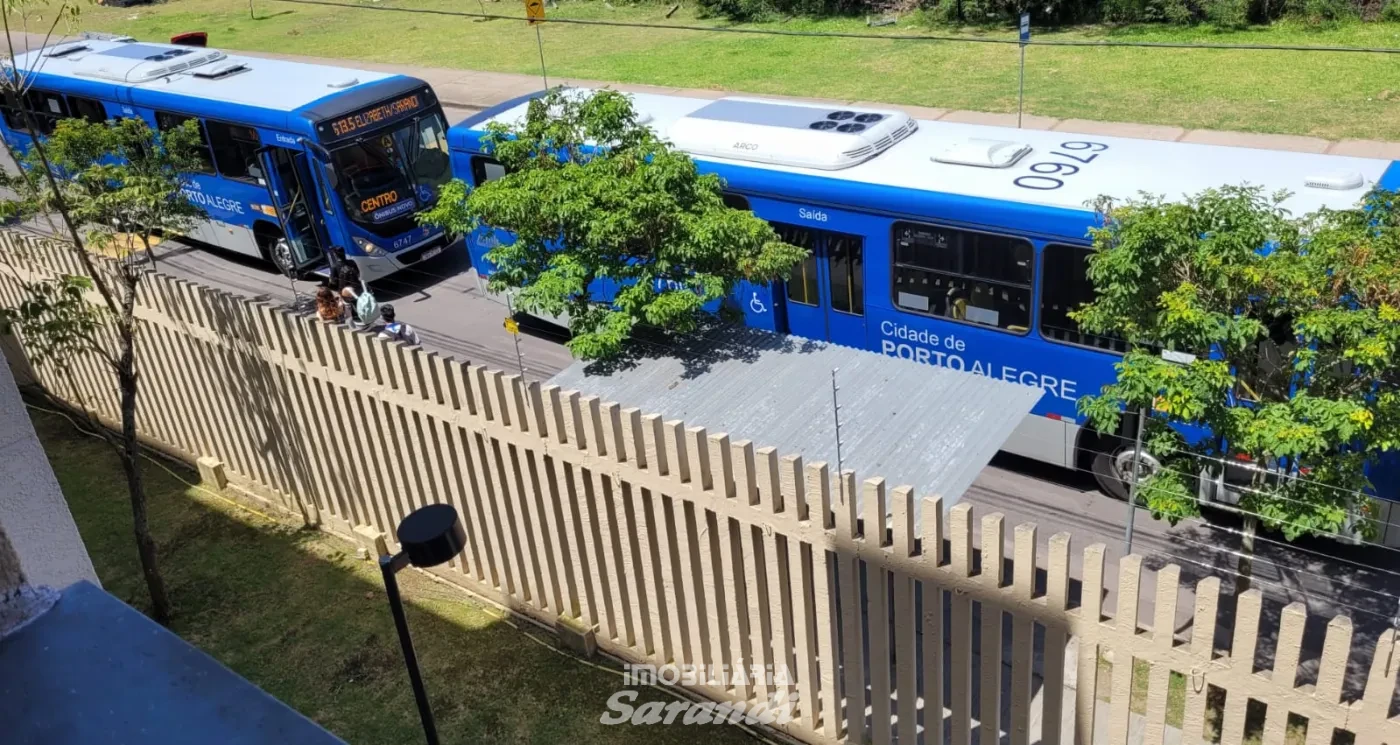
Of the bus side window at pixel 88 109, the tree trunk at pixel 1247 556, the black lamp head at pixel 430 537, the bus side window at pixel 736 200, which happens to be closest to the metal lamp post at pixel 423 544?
the black lamp head at pixel 430 537

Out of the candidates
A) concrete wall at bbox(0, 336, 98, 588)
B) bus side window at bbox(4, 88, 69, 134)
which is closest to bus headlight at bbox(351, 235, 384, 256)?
bus side window at bbox(4, 88, 69, 134)

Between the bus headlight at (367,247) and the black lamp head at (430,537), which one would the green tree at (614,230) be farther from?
the bus headlight at (367,247)

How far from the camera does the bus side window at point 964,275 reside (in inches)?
356

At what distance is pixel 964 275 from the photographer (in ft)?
30.7

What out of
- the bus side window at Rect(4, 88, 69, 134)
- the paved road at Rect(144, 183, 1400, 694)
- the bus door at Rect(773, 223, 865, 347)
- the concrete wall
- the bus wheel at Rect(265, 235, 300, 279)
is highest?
the concrete wall

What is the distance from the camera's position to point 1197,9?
28.5m

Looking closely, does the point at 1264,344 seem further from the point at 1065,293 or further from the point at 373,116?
the point at 373,116

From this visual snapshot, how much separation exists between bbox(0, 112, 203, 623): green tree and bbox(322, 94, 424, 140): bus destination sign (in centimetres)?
169

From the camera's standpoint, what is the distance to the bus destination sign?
565 inches

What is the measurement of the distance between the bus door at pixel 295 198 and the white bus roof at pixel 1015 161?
18.5ft

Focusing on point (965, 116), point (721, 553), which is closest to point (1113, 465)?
point (721, 553)

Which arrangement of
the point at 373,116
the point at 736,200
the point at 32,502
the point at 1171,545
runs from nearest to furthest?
the point at 32,502 < the point at 1171,545 < the point at 736,200 < the point at 373,116

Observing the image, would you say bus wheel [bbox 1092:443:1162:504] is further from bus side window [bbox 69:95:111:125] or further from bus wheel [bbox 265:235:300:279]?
bus side window [bbox 69:95:111:125]

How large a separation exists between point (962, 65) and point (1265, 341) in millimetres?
21093
